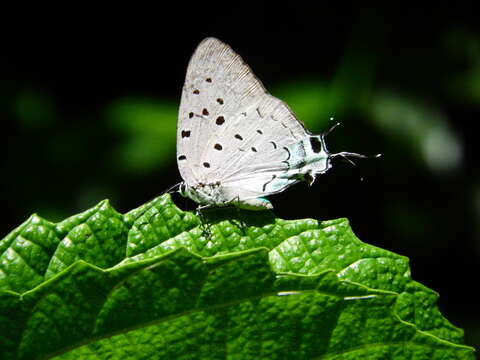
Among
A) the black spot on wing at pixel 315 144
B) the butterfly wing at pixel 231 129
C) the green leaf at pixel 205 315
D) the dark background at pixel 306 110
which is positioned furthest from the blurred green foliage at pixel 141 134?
the green leaf at pixel 205 315

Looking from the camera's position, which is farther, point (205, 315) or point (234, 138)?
point (234, 138)

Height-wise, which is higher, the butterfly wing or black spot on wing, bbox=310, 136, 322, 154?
the butterfly wing

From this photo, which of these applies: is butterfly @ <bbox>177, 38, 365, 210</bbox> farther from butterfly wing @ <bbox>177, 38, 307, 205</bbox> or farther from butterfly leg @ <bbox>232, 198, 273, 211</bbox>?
butterfly leg @ <bbox>232, 198, 273, 211</bbox>

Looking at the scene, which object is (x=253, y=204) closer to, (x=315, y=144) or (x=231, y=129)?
(x=231, y=129)

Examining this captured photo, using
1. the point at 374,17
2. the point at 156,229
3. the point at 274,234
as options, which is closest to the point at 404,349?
the point at 274,234

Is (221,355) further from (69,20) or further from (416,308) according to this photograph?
(69,20)

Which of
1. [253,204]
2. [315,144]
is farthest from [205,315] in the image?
[315,144]

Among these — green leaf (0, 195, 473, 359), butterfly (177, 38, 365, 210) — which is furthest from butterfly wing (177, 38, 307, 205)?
green leaf (0, 195, 473, 359)
